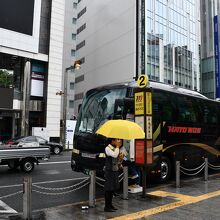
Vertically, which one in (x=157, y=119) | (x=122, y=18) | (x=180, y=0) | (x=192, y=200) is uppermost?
(x=180, y=0)

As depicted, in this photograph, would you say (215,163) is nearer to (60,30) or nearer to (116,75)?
(60,30)

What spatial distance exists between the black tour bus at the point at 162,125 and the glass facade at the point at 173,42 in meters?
37.1

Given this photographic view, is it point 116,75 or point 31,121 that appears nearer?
point 31,121

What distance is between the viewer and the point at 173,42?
189 ft

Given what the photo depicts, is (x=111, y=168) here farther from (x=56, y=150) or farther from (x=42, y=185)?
(x=56, y=150)

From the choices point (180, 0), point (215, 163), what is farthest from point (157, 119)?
point (180, 0)

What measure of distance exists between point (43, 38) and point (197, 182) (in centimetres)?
2872

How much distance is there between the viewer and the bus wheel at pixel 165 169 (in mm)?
12522

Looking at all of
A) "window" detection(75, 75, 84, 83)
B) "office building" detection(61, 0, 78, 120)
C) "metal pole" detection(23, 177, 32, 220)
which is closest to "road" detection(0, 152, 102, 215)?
"metal pole" detection(23, 177, 32, 220)

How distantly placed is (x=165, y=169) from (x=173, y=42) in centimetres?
4744

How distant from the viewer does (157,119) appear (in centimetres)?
1227

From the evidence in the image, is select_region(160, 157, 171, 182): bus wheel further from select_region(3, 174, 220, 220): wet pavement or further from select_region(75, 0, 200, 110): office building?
select_region(75, 0, 200, 110): office building

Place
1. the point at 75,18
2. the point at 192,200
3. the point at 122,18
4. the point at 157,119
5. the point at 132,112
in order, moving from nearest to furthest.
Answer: the point at 192,200 → the point at 132,112 → the point at 157,119 → the point at 122,18 → the point at 75,18

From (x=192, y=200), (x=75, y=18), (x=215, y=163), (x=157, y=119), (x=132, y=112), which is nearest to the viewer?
(x=192, y=200)
